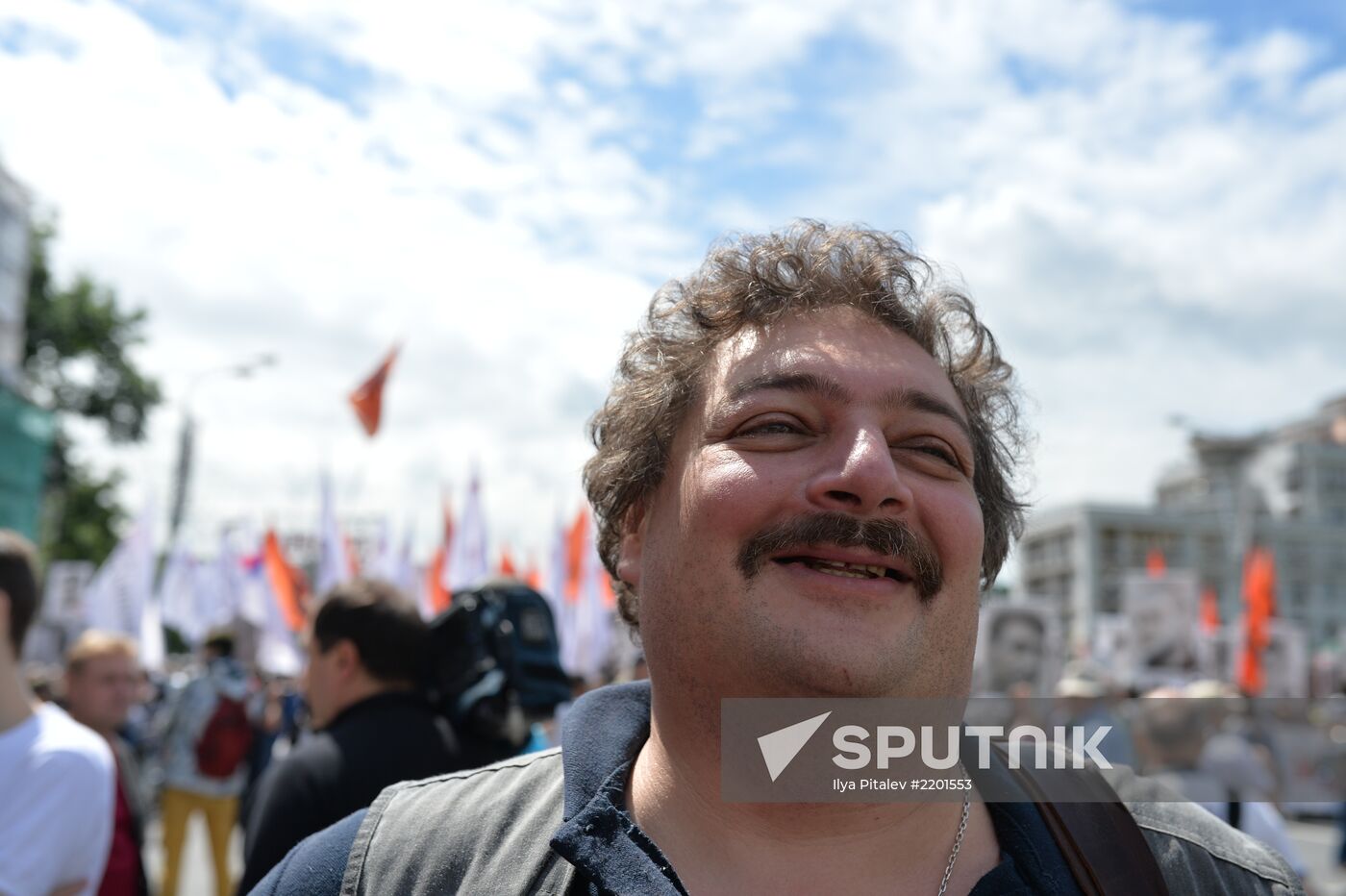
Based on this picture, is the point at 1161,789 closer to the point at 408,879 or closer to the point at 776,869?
the point at 776,869

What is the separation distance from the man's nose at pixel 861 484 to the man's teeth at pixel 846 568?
72 mm

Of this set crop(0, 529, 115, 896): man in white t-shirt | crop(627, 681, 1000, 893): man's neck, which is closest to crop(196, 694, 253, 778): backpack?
crop(0, 529, 115, 896): man in white t-shirt

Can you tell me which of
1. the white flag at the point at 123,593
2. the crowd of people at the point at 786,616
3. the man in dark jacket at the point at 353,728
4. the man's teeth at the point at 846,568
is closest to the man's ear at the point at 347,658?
the man in dark jacket at the point at 353,728

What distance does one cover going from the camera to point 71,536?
3594 cm

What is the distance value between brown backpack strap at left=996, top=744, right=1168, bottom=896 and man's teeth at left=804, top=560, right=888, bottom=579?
41cm

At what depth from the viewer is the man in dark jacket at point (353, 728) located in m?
3.05

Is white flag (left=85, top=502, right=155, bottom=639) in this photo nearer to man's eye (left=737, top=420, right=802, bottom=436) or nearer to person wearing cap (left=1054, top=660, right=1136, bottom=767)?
person wearing cap (left=1054, top=660, right=1136, bottom=767)

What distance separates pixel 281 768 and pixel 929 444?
7.15 feet

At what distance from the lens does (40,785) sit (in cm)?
293

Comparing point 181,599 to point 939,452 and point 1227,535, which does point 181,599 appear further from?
point 1227,535

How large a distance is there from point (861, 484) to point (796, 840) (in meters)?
0.49

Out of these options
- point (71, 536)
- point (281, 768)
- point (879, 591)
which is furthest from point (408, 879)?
point (71, 536)

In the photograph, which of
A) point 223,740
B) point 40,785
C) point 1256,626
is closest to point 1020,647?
point 1256,626

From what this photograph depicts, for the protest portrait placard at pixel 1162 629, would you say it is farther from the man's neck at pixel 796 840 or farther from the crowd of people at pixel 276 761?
the man's neck at pixel 796 840
